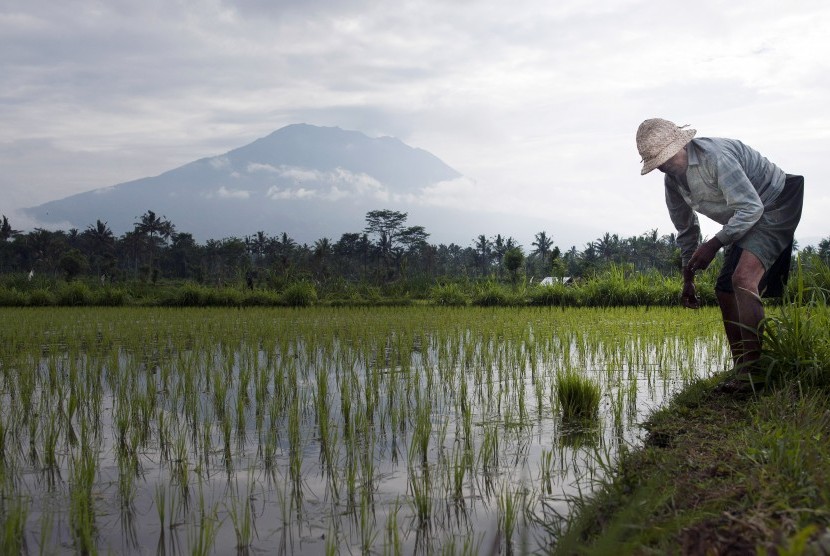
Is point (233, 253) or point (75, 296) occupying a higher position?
point (233, 253)

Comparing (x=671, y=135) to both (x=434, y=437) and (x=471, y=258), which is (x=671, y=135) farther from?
(x=471, y=258)

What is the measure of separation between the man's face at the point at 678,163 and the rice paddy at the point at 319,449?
3.90 feet

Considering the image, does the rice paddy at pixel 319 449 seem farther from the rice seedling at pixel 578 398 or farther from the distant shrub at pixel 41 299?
the distant shrub at pixel 41 299

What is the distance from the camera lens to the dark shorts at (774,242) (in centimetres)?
321

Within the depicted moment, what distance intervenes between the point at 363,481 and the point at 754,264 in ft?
6.85

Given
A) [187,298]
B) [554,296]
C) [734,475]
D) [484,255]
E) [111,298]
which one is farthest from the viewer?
[484,255]

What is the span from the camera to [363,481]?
249 cm

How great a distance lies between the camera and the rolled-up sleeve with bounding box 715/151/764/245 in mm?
3090

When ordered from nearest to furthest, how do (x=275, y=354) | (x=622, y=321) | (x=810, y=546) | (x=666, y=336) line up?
(x=810, y=546)
(x=275, y=354)
(x=666, y=336)
(x=622, y=321)

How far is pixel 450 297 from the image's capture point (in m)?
13.2

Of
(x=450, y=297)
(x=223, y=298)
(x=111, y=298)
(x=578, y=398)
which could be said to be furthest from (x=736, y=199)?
(x=111, y=298)

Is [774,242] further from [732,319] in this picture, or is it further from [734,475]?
[734,475]

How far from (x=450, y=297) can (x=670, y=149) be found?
1001 cm

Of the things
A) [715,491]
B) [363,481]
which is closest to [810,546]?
[715,491]
